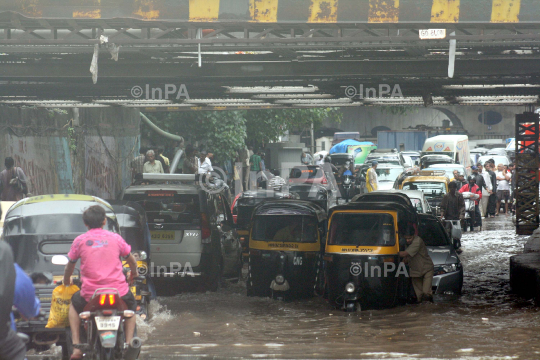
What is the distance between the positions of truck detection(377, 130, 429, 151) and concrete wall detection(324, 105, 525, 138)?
12.1 meters

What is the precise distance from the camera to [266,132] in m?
35.9

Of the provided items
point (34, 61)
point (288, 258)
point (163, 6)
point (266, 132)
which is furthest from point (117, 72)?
point (266, 132)

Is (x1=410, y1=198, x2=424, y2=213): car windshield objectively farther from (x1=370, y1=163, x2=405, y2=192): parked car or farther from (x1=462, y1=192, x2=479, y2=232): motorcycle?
(x1=370, y1=163, x2=405, y2=192): parked car

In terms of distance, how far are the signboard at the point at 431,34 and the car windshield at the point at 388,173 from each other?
20.6m

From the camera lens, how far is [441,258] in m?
12.7

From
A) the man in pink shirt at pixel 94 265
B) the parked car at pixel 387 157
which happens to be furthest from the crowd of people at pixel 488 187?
the man in pink shirt at pixel 94 265

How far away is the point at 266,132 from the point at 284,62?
21.8 meters

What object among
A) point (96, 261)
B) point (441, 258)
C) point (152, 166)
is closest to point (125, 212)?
point (96, 261)

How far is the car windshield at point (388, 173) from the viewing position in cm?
3127

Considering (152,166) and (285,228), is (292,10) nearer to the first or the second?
(285,228)

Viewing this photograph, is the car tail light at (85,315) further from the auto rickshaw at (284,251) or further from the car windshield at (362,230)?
the auto rickshaw at (284,251)

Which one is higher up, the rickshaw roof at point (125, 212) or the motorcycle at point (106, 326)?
the rickshaw roof at point (125, 212)

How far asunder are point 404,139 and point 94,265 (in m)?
51.2

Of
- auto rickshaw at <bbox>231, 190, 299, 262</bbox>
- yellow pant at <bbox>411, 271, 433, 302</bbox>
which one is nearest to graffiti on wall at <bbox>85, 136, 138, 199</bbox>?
auto rickshaw at <bbox>231, 190, 299, 262</bbox>
